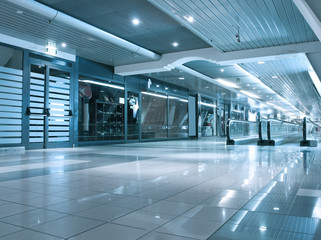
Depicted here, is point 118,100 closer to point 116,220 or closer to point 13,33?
point 13,33

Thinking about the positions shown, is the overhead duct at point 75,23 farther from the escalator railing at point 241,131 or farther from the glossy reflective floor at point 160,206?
the escalator railing at point 241,131

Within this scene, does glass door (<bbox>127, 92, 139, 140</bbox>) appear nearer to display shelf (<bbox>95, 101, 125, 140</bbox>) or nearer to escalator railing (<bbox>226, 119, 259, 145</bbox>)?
display shelf (<bbox>95, 101, 125, 140</bbox>)

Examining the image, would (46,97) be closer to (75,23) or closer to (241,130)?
(75,23)

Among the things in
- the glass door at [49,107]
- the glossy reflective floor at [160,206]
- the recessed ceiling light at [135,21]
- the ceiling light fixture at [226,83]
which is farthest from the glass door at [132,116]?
the glossy reflective floor at [160,206]

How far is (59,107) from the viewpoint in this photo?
40.8 ft

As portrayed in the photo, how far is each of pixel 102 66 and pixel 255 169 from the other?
10922 millimetres

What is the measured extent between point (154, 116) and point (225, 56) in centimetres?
889

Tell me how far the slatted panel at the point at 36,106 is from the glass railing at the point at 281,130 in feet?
33.6

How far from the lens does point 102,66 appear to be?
48.4 feet

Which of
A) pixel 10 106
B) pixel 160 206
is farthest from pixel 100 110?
pixel 160 206

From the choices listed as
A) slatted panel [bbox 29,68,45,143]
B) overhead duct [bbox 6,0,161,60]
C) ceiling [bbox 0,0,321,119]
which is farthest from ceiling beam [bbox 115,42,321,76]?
slatted panel [bbox 29,68,45,143]

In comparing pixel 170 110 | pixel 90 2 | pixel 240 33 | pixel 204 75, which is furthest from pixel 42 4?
pixel 170 110

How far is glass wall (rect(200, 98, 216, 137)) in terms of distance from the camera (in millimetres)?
26922

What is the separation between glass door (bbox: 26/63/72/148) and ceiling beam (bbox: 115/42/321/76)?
376cm
